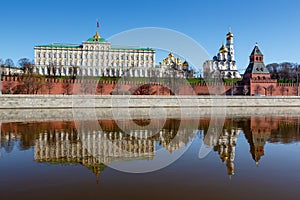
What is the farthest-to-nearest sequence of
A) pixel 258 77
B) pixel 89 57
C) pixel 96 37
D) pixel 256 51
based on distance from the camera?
pixel 96 37, pixel 89 57, pixel 256 51, pixel 258 77

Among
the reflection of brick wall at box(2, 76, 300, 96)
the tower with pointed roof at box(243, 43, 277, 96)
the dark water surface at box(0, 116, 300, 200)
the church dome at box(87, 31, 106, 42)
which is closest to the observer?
the dark water surface at box(0, 116, 300, 200)

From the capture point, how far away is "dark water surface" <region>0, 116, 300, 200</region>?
507cm

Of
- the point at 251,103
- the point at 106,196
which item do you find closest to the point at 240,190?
the point at 106,196

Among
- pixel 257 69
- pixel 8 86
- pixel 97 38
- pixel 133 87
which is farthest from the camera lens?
pixel 97 38

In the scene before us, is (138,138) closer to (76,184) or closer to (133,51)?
(76,184)

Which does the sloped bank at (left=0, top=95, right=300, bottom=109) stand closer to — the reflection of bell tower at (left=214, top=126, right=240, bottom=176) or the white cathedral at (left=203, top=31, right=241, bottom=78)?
the reflection of bell tower at (left=214, top=126, right=240, bottom=176)

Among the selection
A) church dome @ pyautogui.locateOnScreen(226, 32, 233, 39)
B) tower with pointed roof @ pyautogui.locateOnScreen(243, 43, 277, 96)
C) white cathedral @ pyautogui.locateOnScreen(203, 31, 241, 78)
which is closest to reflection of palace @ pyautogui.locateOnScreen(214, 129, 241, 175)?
tower with pointed roof @ pyautogui.locateOnScreen(243, 43, 277, 96)

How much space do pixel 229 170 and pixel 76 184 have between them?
3.36m

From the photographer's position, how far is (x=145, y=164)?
709 centimetres

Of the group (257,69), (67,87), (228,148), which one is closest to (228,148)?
(228,148)

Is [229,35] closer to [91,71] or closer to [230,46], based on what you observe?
[230,46]

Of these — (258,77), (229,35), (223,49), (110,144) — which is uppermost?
(229,35)

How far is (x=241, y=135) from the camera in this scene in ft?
38.5

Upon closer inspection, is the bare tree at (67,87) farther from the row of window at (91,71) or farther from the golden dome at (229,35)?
the golden dome at (229,35)
